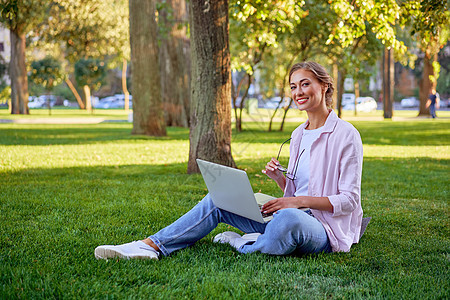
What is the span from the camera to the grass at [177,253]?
10.7ft

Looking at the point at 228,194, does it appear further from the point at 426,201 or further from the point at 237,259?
the point at 426,201

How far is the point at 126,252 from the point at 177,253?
37 centimetres

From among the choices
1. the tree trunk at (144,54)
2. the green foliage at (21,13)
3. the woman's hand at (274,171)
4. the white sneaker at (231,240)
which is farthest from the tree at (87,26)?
the woman's hand at (274,171)

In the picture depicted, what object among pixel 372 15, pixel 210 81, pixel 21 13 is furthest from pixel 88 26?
pixel 372 15

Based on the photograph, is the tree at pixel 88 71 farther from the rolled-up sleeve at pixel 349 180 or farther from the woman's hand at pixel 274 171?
the rolled-up sleeve at pixel 349 180

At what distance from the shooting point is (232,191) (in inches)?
140

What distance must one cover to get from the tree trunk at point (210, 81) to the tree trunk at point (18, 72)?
22900mm

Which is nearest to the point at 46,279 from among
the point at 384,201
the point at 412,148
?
the point at 384,201

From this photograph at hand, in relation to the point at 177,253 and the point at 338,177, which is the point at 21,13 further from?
the point at 338,177

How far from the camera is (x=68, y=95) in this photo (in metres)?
61.0

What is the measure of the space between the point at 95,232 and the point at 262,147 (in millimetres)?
8748

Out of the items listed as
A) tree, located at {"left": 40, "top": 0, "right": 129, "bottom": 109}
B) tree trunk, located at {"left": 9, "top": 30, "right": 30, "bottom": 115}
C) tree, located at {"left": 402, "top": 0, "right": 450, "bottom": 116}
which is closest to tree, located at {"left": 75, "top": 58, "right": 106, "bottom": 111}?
tree, located at {"left": 40, "top": 0, "right": 129, "bottom": 109}

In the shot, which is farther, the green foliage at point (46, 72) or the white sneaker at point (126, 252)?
the green foliage at point (46, 72)

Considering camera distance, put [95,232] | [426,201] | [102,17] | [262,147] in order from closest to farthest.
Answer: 1. [95,232]
2. [426,201]
3. [262,147]
4. [102,17]
